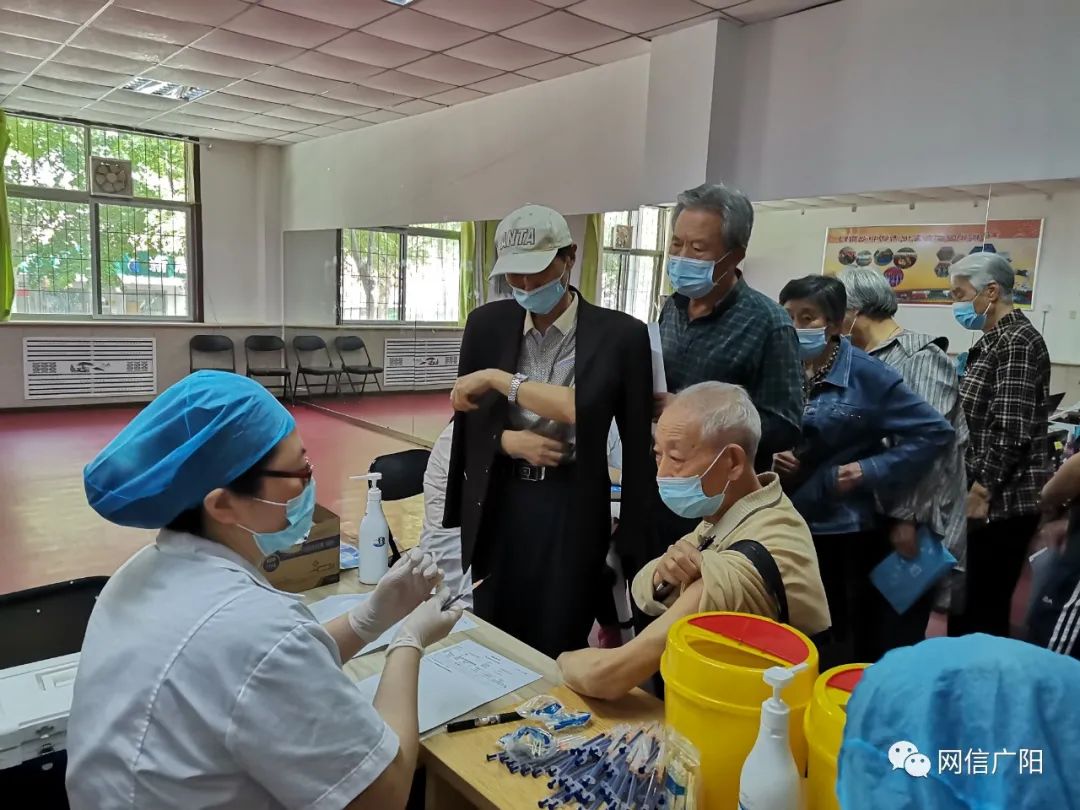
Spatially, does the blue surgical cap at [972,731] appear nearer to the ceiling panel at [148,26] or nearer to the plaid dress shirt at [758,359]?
the plaid dress shirt at [758,359]

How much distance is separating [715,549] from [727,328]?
0.70 m

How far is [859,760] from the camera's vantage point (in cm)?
50

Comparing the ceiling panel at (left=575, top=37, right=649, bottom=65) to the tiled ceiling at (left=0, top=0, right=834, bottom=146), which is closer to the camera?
the tiled ceiling at (left=0, top=0, right=834, bottom=146)

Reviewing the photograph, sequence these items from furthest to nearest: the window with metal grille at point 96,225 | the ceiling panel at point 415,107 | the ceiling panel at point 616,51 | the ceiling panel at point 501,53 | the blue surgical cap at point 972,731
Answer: the window with metal grille at point 96,225 → the ceiling panel at point 415,107 → the ceiling panel at point 501,53 → the ceiling panel at point 616,51 → the blue surgical cap at point 972,731

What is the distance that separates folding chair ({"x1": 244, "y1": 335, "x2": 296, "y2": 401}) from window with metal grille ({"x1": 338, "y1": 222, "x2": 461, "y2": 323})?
1016 millimetres

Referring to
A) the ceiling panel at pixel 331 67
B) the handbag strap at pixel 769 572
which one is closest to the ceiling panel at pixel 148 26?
the ceiling panel at pixel 331 67

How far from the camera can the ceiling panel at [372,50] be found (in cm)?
478

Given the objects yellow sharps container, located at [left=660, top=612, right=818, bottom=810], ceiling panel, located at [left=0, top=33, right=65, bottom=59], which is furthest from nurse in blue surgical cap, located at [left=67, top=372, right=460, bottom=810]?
ceiling panel, located at [left=0, top=33, right=65, bottom=59]

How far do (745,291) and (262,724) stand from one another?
59.6 inches

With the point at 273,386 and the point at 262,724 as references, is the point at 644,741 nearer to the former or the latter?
the point at 262,724

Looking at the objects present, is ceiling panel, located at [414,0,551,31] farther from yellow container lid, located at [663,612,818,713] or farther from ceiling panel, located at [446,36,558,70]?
yellow container lid, located at [663,612,818,713]

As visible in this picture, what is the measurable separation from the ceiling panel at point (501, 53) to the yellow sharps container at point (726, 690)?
4.49m

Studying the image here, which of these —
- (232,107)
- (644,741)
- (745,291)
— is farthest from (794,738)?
(232,107)

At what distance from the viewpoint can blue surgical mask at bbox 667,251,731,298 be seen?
72.9 inches
